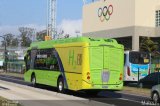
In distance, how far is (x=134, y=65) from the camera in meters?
34.2

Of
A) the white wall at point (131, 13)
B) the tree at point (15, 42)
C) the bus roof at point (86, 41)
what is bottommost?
the bus roof at point (86, 41)

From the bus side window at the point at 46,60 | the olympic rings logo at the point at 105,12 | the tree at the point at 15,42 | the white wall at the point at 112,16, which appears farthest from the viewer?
the tree at the point at 15,42

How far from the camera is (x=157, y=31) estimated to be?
79.1 m

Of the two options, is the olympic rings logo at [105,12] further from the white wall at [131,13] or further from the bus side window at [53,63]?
Result: the bus side window at [53,63]

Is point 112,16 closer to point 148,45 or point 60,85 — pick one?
point 148,45

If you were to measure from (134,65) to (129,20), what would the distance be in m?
44.9

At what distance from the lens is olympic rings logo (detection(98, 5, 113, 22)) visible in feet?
279

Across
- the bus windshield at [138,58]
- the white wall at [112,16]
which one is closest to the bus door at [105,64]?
the bus windshield at [138,58]

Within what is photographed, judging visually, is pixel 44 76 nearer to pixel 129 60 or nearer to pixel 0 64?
pixel 129 60

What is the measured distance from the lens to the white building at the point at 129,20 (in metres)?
77.4

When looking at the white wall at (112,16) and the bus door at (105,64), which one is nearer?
the bus door at (105,64)

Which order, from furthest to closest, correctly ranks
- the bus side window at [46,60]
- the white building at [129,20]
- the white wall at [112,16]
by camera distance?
the white wall at [112,16] < the white building at [129,20] < the bus side window at [46,60]

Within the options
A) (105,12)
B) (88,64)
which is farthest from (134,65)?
(105,12)

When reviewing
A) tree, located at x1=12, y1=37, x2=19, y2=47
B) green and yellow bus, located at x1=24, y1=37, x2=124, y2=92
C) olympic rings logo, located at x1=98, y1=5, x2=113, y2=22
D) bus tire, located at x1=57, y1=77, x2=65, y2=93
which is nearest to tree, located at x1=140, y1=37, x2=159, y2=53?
olympic rings logo, located at x1=98, y1=5, x2=113, y2=22
